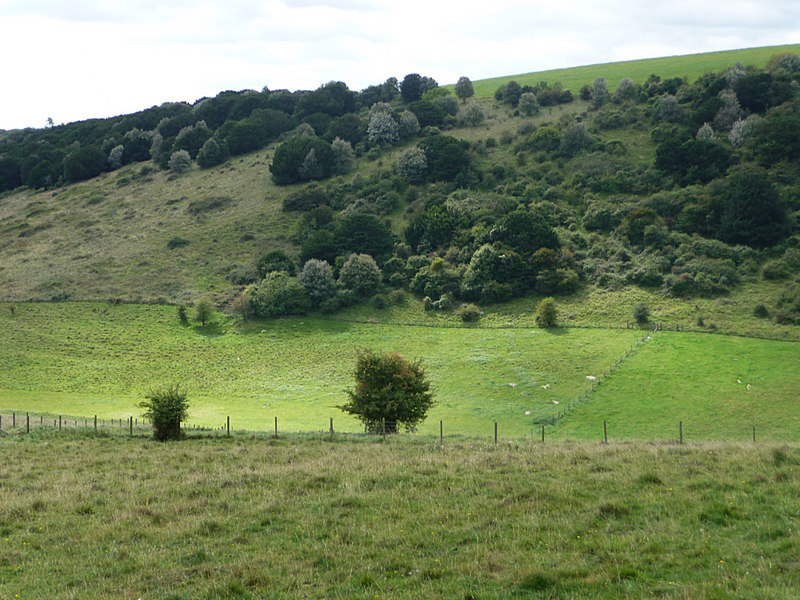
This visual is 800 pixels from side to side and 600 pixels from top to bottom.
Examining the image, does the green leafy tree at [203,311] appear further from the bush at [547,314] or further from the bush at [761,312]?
the bush at [761,312]

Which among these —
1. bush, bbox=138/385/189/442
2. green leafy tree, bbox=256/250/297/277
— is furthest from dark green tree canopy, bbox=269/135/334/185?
bush, bbox=138/385/189/442

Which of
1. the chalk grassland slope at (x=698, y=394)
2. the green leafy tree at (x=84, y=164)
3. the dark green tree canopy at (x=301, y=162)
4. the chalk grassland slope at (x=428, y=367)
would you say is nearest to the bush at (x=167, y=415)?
the chalk grassland slope at (x=428, y=367)

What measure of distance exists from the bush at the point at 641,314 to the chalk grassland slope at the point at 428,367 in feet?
10.9

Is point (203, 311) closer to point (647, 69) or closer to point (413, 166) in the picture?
point (413, 166)

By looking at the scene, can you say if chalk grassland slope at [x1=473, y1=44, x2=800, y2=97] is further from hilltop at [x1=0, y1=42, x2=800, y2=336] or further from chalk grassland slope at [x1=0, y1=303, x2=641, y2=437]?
chalk grassland slope at [x1=0, y1=303, x2=641, y2=437]

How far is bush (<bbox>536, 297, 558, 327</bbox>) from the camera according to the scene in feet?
208

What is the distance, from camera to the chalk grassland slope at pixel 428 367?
136 feet

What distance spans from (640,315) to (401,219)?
141 ft

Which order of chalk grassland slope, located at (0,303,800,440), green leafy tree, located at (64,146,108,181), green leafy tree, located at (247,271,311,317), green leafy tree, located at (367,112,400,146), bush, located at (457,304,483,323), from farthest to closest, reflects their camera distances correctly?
green leafy tree, located at (64,146,108,181), green leafy tree, located at (367,112,400,146), green leafy tree, located at (247,271,311,317), bush, located at (457,304,483,323), chalk grassland slope, located at (0,303,800,440)

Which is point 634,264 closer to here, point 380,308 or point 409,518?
point 380,308

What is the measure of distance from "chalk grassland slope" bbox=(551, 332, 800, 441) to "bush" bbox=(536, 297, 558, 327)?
1049 centimetres

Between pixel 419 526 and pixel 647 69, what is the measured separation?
452ft

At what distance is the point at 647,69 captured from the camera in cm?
13062

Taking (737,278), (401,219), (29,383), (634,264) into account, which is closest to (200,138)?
(401,219)
